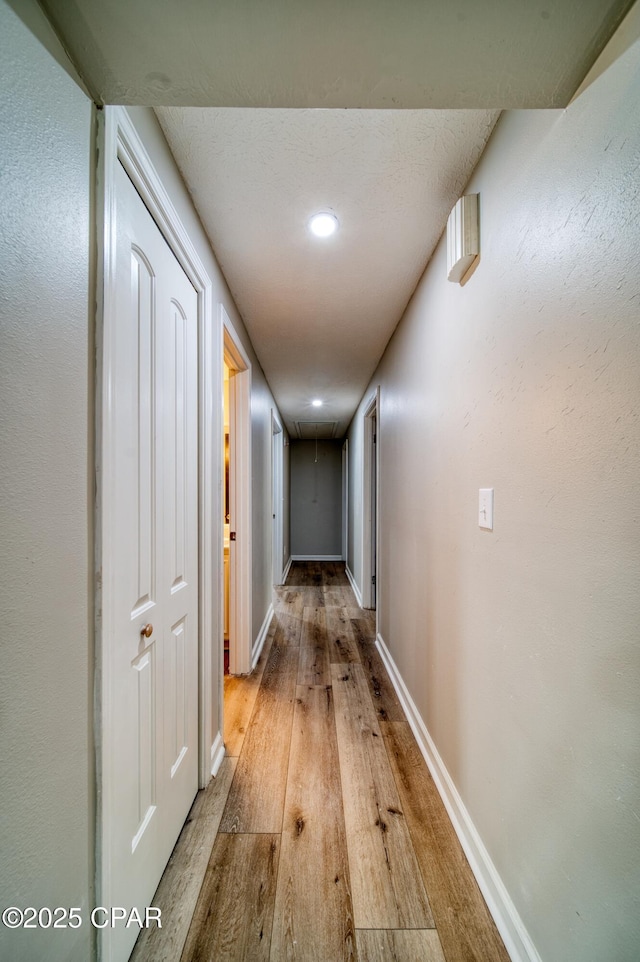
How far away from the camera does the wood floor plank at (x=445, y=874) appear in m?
1.01

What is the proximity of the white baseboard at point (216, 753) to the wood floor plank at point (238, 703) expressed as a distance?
6cm

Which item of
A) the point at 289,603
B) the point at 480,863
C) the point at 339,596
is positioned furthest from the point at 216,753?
the point at 339,596

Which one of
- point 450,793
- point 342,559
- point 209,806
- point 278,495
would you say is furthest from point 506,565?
point 342,559

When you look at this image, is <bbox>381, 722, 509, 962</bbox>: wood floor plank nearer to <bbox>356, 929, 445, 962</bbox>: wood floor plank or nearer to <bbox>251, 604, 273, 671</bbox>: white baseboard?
<bbox>356, 929, 445, 962</bbox>: wood floor plank

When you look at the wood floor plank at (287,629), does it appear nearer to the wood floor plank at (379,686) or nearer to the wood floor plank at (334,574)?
the wood floor plank at (379,686)

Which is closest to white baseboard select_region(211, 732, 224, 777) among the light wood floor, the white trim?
the light wood floor

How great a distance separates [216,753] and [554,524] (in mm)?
1694

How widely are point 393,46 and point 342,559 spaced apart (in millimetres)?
6915

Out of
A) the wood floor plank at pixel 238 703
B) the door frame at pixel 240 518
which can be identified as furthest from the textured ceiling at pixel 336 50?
the wood floor plank at pixel 238 703

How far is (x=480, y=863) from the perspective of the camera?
3.81 feet

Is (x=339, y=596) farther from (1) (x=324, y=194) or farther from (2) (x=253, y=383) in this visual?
(1) (x=324, y=194)

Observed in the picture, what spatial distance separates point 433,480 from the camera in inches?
68.2

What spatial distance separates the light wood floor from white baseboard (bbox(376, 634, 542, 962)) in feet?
0.10

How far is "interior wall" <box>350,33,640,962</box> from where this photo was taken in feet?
2.23
